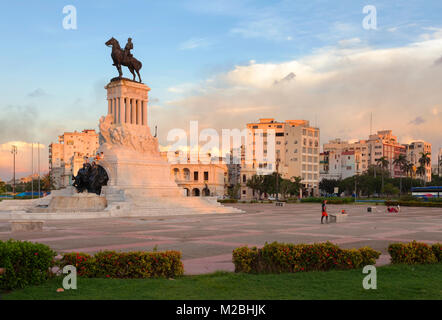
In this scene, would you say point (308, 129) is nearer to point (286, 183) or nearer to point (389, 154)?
point (286, 183)

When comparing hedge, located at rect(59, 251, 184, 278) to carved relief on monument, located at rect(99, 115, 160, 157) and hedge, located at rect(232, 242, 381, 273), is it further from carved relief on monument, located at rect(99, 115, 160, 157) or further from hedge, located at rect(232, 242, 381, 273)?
carved relief on monument, located at rect(99, 115, 160, 157)

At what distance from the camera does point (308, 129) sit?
412 feet

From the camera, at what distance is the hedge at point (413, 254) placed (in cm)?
1116

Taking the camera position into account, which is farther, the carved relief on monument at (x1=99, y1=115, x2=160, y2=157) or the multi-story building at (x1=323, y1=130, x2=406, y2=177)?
the multi-story building at (x1=323, y1=130, x2=406, y2=177)

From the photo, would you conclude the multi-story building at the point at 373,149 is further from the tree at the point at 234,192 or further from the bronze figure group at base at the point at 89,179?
the bronze figure group at base at the point at 89,179

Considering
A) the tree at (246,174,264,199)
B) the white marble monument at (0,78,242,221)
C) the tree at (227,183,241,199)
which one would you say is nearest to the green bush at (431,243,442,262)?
the white marble monument at (0,78,242,221)

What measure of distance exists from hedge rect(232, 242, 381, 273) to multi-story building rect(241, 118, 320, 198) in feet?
354

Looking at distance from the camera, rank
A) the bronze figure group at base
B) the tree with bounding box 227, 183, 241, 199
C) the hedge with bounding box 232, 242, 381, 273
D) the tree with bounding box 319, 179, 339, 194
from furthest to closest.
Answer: the tree with bounding box 319, 179, 339, 194 < the tree with bounding box 227, 183, 241, 199 < the bronze figure group at base < the hedge with bounding box 232, 242, 381, 273

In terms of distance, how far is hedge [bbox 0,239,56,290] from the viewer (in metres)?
8.43

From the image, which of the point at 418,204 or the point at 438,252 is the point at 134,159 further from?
the point at 438,252

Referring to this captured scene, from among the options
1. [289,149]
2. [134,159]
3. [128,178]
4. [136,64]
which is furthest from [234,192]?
[128,178]

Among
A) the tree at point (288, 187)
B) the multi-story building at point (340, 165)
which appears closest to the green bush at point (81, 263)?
the tree at point (288, 187)

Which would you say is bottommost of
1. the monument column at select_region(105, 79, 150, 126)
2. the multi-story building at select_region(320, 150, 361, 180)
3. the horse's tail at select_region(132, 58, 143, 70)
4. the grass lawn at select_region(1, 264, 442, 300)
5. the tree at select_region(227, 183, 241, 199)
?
the tree at select_region(227, 183, 241, 199)
